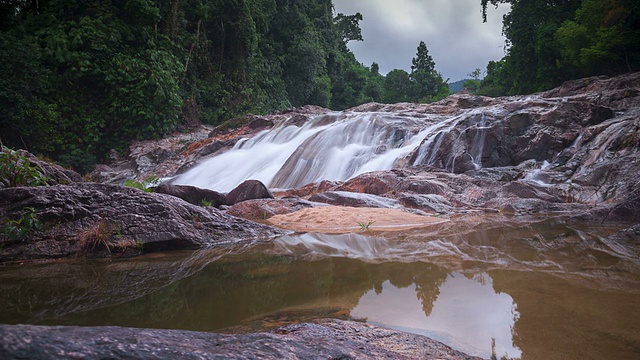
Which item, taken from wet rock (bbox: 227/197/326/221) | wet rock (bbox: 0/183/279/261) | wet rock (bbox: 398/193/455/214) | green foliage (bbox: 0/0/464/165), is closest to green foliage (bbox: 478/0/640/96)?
wet rock (bbox: 398/193/455/214)

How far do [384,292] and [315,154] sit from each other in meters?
10.9

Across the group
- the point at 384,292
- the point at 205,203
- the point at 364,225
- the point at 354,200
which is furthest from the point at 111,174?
the point at 384,292

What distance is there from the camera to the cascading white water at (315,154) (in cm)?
1209

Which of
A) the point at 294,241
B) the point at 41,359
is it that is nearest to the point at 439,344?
the point at 41,359

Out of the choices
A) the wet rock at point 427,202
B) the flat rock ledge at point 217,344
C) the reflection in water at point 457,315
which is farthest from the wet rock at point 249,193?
the flat rock ledge at point 217,344

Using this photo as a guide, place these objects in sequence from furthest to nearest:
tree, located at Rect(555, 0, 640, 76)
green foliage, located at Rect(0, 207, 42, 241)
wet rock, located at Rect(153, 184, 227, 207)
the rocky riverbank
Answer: tree, located at Rect(555, 0, 640, 76) < wet rock, located at Rect(153, 184, 227, 207) < green foliage, located at Rect(0, 207, 42, 241) < the rocky riverbank

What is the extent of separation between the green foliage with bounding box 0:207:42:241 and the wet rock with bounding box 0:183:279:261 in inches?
1.0

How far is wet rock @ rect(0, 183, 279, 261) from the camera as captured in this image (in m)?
3.44

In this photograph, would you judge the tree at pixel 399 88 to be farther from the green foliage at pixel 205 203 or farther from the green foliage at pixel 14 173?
the green foliage at pixel 14 173

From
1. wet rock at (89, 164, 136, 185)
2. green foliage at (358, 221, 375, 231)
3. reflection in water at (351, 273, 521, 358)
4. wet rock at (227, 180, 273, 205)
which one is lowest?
reflection in water at (351, 273, 521, 358)

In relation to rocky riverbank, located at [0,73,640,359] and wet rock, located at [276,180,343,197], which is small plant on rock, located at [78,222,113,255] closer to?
rocky riverbank, located at [0,73,640,359]

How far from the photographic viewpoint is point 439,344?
1557 mm

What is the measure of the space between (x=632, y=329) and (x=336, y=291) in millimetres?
1586

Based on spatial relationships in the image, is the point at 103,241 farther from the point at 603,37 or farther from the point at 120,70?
the point at 603,37
